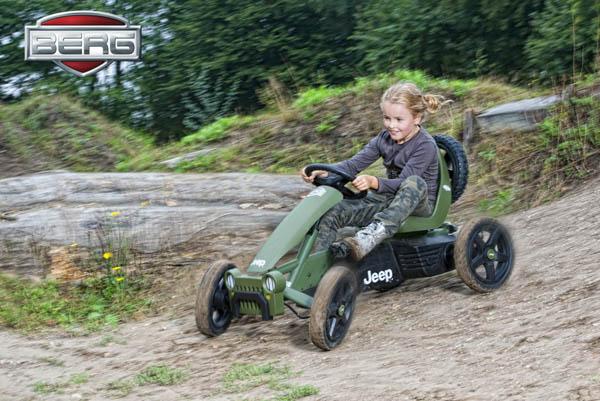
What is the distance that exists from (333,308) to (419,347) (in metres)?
0.58

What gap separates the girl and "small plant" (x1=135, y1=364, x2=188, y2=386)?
3.98 feet

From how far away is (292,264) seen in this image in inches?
254

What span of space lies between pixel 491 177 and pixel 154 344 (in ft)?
13.9

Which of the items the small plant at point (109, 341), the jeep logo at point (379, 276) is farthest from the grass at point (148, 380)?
the jeep logo at point (379, 276)

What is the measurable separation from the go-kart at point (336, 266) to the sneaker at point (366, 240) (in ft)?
0.40

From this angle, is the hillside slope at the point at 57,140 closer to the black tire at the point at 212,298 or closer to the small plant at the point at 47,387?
the black tire at the point at 212,298

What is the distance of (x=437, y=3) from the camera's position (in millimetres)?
20266

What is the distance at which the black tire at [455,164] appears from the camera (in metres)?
7.18

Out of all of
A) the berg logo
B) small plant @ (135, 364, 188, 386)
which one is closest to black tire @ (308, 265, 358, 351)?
small plant @ (135, 364, 188, 386)

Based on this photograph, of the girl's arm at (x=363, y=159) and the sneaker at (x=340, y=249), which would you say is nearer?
the sneaker at (x=340, y=249)

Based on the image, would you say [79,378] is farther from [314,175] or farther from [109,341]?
[314,175]

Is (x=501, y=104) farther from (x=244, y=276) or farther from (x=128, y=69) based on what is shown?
(x=128, y=69)

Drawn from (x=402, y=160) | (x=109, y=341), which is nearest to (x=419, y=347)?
(x=402, y=160)

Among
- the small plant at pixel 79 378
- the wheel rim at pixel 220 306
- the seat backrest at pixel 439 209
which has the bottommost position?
the small plant at pixel 79 378
